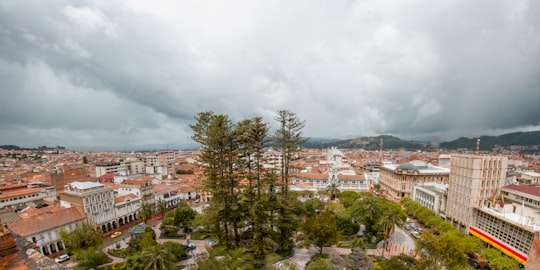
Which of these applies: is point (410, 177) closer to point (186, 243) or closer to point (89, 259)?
point (186, 243)

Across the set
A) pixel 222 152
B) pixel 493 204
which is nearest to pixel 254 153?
pixel 222 152

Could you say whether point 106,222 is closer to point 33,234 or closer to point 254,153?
point 33,234

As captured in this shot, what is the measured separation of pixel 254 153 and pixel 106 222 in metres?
26.9

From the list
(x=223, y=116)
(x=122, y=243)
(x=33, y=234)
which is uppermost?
(x=223, y=116)

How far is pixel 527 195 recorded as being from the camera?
2508 centimetres

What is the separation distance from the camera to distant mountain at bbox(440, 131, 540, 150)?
159 m

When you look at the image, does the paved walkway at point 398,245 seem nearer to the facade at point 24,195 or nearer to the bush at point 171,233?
the bush at point 171,233

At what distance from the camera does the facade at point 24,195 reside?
109 feet

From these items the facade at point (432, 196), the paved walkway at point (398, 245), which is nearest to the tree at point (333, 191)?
the paved walkway at point (398, 245)

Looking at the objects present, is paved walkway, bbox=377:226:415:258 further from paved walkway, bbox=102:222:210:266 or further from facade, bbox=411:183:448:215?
paved walkway, bbox=102:222:210:266

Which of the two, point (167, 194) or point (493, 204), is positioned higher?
point (493, 204)

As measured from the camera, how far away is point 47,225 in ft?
82.6

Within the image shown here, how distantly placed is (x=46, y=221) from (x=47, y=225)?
0.63 metres

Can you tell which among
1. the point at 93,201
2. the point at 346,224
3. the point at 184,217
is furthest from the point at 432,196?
the point at 93,201
